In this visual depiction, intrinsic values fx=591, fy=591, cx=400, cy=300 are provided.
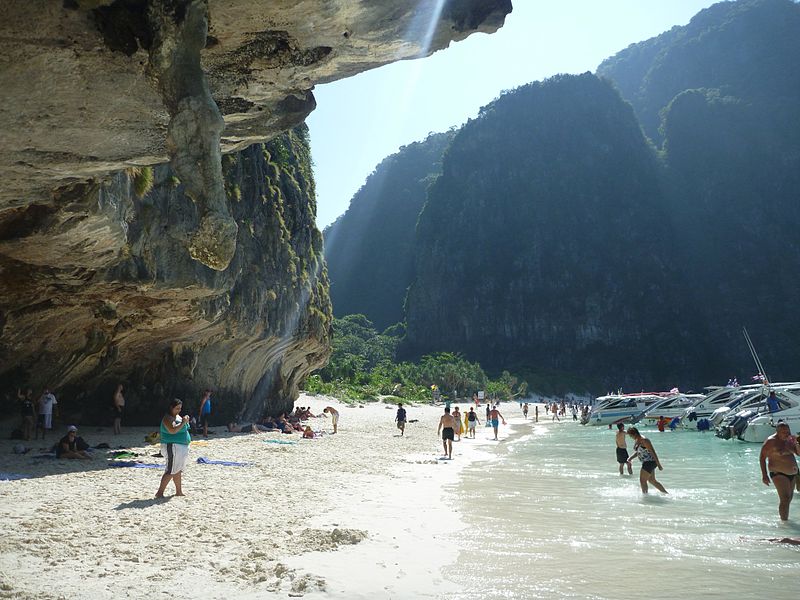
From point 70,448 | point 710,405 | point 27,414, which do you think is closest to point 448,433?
point 70,448

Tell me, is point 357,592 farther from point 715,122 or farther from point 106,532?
point 715,122

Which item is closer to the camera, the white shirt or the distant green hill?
the white shirt

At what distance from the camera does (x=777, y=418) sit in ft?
72.5

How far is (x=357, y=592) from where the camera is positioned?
17.1 ft

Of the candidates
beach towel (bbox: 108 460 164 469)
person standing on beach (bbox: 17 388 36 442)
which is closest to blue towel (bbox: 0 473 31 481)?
beach towel (bbox: 108 460 164 469)

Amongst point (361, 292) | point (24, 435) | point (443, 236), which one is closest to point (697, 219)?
point (443, 236)

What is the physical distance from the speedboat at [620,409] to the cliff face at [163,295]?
21.7 m

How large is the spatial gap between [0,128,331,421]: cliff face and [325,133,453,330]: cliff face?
125m

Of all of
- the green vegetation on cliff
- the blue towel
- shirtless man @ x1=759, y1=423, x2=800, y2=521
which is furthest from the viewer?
the green vegetation on cliff

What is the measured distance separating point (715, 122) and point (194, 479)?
135 meters

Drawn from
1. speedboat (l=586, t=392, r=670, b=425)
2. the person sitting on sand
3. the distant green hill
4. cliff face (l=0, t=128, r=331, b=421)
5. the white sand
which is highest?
the distant green hill

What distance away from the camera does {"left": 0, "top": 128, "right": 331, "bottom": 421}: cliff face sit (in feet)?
30.3

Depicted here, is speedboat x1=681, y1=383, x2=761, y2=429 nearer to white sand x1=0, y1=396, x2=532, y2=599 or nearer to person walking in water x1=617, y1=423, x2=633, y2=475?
person walking in water x1=617, y1=423, x2=633, y2=475

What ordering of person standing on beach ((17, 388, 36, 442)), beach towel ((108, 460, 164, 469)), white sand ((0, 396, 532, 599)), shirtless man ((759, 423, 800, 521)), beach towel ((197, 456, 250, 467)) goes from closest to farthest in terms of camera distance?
white sand ((0, 396, 532, 599)) < shirtless man ((759, 423, 800, 521)) < beach towel ((108, 460, 164, 469)) < beach towel ((197, 456, 250, 467)) < person standing on beach ((17, 388, 36, 442))
